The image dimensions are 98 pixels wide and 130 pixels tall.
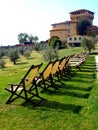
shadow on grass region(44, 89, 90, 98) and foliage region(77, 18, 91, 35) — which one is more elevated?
foliage region(77, 18, 91, 35)

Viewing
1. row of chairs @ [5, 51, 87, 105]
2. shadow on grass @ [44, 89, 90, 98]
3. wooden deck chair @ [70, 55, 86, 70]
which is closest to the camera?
row of chairs @ [5, 51, 87, 105]

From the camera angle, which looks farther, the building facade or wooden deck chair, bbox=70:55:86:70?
the building facade

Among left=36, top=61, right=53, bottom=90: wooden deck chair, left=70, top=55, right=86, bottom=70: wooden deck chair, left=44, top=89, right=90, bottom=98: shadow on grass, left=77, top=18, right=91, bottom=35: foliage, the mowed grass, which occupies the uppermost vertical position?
left=77, top=18, right=91, bottom=35: foliage

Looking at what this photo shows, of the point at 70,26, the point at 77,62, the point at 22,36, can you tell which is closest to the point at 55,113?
the point at 77,62

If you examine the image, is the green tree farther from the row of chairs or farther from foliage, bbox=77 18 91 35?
the row of chairs

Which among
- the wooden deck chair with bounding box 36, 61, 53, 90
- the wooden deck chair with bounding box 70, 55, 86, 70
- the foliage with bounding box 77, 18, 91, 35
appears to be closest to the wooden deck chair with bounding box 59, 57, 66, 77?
the wooden deck chair with bounding box 36, 61, 53, 90

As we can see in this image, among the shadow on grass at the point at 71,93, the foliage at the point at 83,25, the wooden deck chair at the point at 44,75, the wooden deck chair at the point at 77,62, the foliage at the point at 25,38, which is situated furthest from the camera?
the foliage at the point at 25,38

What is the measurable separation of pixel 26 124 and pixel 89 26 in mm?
86437

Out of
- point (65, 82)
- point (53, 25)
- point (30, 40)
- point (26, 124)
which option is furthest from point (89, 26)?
point (26, 124)

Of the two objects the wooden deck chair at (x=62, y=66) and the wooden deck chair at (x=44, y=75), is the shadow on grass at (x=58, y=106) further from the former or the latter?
the wooden deck chair at (x=62, y=66)

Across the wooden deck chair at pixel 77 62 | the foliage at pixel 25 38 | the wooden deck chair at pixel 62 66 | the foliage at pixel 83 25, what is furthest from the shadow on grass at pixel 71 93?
the foliage at pixel 25 38

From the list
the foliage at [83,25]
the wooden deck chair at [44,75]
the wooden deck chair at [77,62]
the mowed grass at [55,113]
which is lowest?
the mowed grass at [55,113]

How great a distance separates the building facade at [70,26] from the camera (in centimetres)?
9975

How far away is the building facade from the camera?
99.8 m
